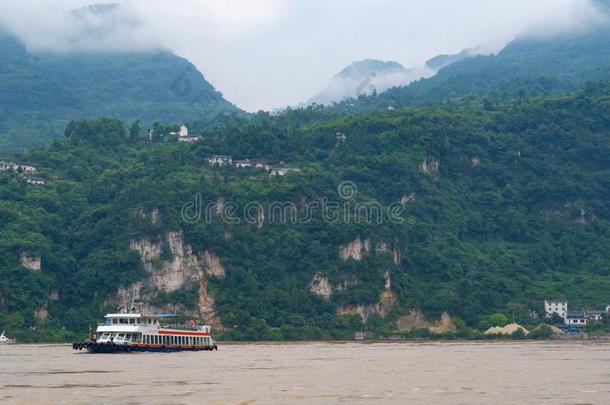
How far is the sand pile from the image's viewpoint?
14450 cm

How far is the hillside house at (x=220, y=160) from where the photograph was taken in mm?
179625

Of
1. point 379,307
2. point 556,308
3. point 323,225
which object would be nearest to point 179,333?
point 379,307

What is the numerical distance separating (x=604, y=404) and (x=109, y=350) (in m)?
54.9

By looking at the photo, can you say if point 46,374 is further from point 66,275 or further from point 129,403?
point 66,275

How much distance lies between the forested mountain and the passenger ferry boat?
2741cm

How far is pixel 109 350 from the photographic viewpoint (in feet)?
334

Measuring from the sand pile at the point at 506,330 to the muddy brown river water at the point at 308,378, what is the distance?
4561cm

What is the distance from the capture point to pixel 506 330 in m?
145

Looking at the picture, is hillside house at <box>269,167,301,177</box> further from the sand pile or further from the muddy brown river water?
the muddy brown river water

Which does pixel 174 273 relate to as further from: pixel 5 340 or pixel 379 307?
pixel 379 307

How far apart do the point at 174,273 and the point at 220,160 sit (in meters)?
37.6

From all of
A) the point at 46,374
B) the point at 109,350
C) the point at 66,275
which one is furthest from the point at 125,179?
the point at 46,374

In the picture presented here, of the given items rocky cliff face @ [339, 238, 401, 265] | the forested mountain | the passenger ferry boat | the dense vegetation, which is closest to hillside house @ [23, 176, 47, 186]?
the forested mountain

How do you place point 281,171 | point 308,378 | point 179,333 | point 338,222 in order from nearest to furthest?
point 308,378
point 179,333
point 338,222
point 281,171
